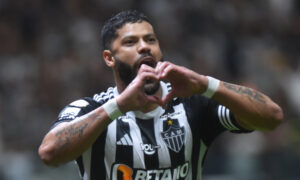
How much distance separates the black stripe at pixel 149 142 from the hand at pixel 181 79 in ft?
2.07

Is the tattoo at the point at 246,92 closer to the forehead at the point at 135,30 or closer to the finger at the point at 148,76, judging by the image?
the finger at the point at 148,76

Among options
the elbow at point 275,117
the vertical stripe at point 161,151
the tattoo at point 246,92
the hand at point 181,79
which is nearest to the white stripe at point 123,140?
the vertical stripe at point 161,151

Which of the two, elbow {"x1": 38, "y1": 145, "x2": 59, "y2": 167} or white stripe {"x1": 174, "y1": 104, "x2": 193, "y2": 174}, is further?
white stripe {"x1": 174, "y1": 104, "x2": 193, "y2": 174}

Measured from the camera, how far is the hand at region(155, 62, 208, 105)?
4.19 m

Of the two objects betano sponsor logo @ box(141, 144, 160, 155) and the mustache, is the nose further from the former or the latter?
betano sponsor logo @ box(141, 144, 160, 155)

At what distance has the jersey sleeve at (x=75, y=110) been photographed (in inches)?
186

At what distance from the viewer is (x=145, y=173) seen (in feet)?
15.5

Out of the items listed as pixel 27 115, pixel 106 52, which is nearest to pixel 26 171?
pixel 27 115

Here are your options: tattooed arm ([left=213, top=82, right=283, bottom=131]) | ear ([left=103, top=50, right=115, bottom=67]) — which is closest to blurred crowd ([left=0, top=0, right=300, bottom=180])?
ear ([left=103, top=50, right=115, bottom=67])

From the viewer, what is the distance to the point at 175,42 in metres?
13.0

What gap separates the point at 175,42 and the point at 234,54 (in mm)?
1308

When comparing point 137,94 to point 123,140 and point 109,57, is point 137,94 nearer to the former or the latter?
point 123,140

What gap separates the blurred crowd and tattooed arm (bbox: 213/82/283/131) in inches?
211

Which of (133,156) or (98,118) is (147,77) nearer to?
(98,118)
